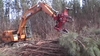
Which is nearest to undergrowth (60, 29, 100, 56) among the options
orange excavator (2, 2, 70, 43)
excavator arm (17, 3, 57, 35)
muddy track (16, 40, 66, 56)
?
muddy track (16, 40, 66, 56)

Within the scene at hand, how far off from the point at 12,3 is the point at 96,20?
882 cm

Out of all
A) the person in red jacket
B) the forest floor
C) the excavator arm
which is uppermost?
the excavator arm

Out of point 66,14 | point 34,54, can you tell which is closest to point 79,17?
point 66,14

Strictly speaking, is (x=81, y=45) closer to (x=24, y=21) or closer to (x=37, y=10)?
(x=37, y=10)

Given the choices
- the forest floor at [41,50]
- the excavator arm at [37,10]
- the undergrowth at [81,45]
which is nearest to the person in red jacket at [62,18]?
the excavator arm at [37,10]

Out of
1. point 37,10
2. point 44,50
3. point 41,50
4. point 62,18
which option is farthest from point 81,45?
point 37,10

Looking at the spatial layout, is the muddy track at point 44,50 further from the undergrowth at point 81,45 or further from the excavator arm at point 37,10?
the excavator arm at point 37,10

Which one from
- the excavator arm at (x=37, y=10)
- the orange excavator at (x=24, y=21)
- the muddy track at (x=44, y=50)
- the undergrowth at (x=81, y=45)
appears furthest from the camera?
the orange excavator at (x=24, y=21)

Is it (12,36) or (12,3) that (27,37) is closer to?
(12,36)

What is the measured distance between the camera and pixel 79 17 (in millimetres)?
24672

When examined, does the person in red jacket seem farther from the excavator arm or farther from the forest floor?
the forest floor

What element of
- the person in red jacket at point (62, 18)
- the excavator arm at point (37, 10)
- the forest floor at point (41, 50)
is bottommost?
the forest floor at point (41, 50)

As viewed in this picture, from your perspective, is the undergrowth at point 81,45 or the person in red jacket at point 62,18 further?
the person in red jacket at point 62,18

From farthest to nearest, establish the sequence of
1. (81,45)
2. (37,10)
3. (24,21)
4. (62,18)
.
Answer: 1. (24,21)
2. (37,10)
3. (62,18)
4. (81,45)
